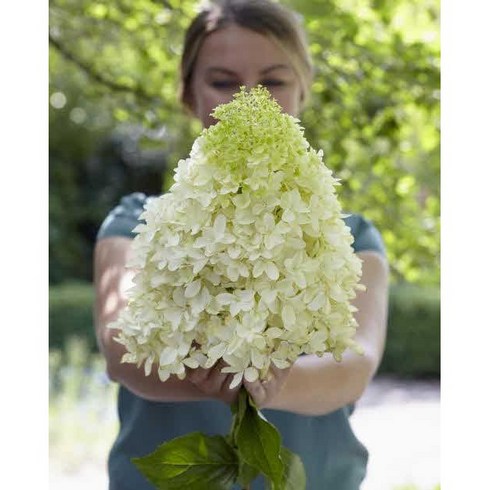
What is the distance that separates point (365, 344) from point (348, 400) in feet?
0.24

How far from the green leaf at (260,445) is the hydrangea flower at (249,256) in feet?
0.15

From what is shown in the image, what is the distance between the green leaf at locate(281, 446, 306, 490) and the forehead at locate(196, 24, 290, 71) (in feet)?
1.61

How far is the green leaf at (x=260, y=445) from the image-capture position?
2.39 ft

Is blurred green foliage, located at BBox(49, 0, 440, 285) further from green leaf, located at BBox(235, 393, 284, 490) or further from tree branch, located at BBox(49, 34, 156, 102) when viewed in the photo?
green leaf, located at BBox(235, 393, 284, 490)

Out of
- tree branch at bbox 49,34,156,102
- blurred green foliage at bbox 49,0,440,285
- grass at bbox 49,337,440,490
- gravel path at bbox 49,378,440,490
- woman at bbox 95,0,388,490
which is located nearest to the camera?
woman at bbox 95,0,388,490

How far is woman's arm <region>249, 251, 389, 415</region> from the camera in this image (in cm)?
89

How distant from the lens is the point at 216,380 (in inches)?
29.5

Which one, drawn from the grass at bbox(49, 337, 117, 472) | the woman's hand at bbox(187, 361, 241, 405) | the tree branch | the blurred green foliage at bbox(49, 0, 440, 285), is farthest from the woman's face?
the grass at bbox(49, 337, 117, 472)

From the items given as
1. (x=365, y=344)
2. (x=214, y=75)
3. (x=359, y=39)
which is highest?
(x=359, y=39)

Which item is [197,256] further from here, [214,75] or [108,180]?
[108,180]

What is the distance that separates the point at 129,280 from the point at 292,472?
36 cm
